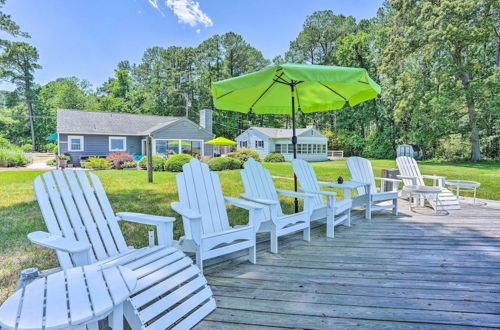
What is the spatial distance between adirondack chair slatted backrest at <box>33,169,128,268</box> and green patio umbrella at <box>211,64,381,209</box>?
1.78 metres

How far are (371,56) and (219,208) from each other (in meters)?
28.3

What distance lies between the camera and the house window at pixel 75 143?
1605 centimetres

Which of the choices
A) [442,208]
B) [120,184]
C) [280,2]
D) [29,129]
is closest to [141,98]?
[29,129]

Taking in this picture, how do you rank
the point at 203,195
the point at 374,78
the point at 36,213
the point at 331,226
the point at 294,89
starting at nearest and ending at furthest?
the point at 203,195
the point at 331,226
the point at 294,89
the point at 36,213
the point at 374,78

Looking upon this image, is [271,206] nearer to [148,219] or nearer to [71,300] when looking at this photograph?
[148,219]

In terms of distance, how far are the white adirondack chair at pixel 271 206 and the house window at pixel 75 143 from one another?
16.3 meters

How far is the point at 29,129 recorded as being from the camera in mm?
31562

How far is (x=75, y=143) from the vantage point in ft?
53.3

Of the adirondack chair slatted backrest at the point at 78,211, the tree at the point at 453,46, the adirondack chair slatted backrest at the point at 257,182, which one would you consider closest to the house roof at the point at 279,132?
the tree at the point at 453,46

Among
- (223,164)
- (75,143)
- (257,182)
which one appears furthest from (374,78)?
(257,182)

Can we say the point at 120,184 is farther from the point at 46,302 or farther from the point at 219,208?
the point at 46,302

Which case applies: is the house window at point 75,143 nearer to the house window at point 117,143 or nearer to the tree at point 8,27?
the house window at point 117,143

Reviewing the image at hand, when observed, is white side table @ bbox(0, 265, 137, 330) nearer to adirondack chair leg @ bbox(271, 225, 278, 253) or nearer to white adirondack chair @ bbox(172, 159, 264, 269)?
white adirondack chair @ bbox(172, 159, 264, 269)

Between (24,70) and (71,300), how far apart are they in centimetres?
3839
